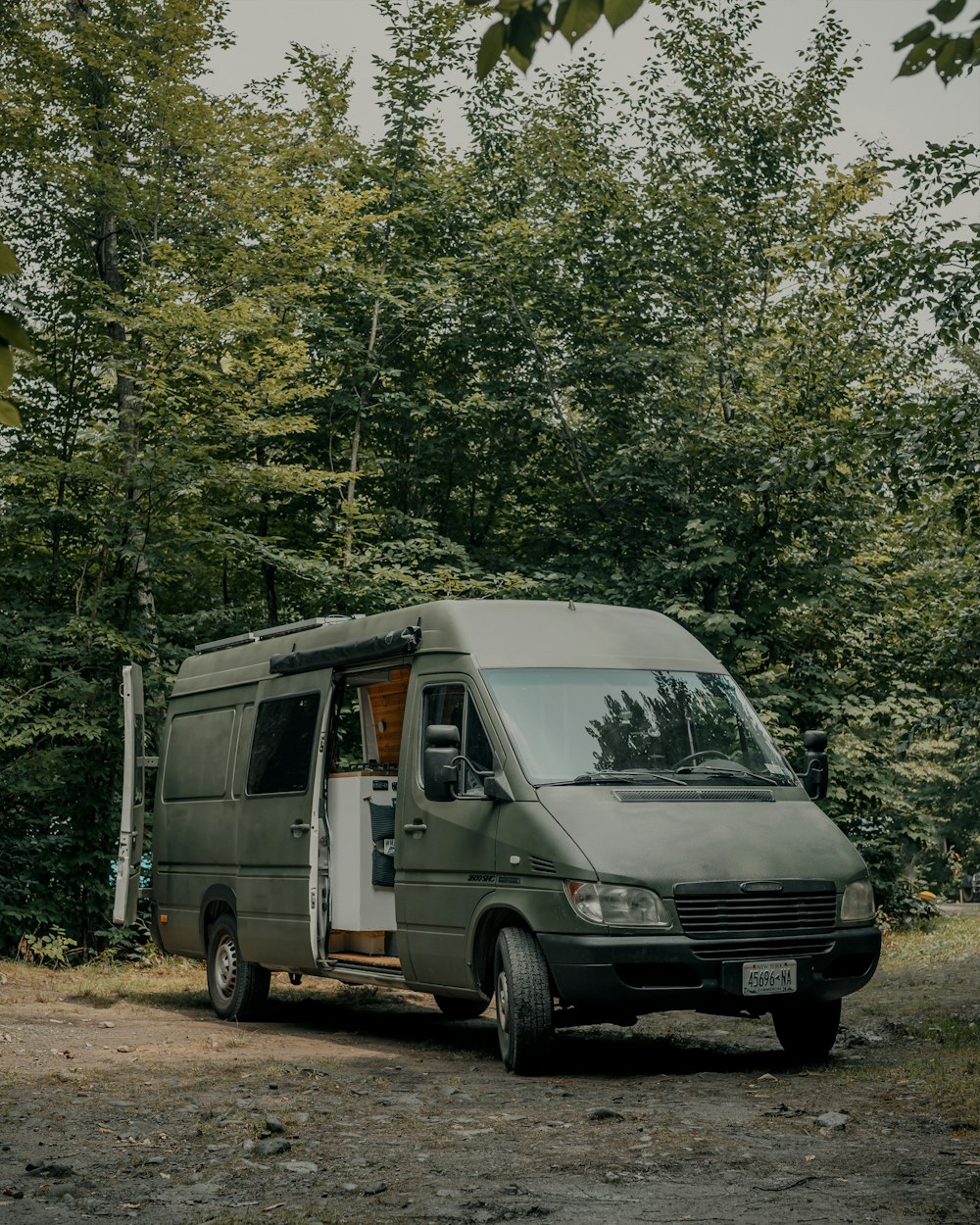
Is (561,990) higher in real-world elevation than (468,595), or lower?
lower

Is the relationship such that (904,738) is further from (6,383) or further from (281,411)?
(6,383)

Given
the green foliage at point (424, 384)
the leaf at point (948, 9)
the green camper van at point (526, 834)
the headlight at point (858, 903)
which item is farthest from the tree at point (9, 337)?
the green foliage at point (424, 384)

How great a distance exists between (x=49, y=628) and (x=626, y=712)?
10155 mm

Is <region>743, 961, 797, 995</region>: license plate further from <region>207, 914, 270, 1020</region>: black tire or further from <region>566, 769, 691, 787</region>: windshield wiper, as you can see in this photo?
<region>207, 914, 270, 1020</region>: black tire

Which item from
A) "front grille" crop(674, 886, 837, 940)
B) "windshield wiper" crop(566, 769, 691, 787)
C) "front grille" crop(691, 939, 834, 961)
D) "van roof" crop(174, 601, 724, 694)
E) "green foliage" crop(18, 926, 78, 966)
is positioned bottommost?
"green foliage" crop(18, 926, 78, 966)

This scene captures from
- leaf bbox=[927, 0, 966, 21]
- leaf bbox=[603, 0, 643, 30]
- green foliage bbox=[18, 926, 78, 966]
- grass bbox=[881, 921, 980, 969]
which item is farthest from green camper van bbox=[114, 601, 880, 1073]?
grass bbox=[881, 921, 980, 969]

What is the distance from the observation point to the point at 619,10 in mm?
3430

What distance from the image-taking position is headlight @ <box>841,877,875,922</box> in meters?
8.88

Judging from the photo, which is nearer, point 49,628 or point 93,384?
point 49,628

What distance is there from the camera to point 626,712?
9539mm

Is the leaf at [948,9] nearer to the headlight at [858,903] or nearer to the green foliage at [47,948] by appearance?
the headlight at [858,903]

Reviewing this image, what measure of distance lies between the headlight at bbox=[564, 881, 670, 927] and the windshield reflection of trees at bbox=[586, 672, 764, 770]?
3.14 feet

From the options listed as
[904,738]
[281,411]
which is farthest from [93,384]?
[904,738]

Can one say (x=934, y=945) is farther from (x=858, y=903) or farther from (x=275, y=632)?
(x=858, y=903)
